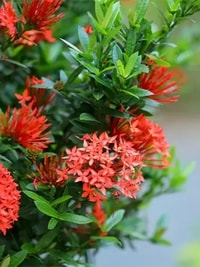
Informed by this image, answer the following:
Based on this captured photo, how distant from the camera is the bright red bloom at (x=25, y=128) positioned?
1.73 ft

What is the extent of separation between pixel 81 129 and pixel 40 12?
12cm

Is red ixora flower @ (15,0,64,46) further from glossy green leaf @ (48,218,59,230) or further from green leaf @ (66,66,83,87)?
glossy green leaf @ (48,218,59,230)

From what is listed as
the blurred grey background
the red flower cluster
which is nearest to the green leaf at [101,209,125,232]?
the red flower cluster

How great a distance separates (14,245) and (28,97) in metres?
0.16

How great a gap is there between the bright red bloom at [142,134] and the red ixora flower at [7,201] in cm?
11

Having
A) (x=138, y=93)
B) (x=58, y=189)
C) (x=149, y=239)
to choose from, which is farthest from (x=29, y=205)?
(x=149, y=239)

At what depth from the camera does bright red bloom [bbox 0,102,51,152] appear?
20.8 inches

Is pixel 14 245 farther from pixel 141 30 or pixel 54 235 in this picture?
pixel 141 30

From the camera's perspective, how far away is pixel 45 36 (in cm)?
65

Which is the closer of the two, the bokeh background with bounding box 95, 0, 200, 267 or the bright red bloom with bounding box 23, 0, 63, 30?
the bright red bloom with bounding box 23, 0, 63, 30

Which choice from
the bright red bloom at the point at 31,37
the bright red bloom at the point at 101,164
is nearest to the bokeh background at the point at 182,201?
the bright red bloom at the point at 31,37

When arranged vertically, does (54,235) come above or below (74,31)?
below

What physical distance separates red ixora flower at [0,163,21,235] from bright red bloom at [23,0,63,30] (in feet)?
0.49

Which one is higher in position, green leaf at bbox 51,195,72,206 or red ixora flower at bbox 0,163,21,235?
red ixora flower at bbox 0,163,21,235
